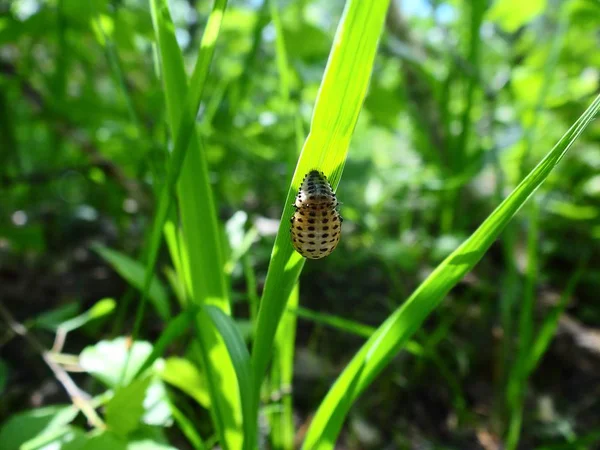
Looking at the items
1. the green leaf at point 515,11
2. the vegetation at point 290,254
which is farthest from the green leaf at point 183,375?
the green leaf at point 515,11

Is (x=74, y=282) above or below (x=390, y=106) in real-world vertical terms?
below

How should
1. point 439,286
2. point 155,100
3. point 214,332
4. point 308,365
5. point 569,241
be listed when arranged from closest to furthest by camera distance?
point 439,286 < point 214,332 < point 308,365 < point 155,100 < point 569,241

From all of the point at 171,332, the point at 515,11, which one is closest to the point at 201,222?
the point at 171,332

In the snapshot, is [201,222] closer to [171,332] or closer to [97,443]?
[171,332]

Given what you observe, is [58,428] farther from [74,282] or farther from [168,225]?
[74,282]

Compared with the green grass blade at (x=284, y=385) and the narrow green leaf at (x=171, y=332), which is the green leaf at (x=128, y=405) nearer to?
the narrow green leaf at (x=171, y=332)

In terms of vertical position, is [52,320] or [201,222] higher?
[201,222]

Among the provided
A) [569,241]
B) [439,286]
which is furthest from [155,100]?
[569,241]
